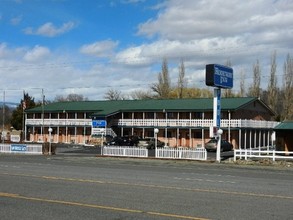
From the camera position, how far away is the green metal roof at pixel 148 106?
208 ft

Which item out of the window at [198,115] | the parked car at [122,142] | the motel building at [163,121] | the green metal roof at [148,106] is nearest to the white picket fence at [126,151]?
the parked car at [122,142]

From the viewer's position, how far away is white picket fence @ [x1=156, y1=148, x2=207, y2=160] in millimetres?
35344

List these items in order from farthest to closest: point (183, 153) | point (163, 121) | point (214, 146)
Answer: point (163, 121), point (214, 146), point (183, 153)

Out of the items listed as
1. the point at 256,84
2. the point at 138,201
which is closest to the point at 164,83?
the point at 256,84

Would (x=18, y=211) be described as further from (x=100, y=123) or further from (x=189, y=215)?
(x=100, y=123)

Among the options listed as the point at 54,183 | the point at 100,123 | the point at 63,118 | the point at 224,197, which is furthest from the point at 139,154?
the point at 63,118

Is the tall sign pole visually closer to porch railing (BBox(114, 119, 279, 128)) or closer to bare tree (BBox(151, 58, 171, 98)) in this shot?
porch railing (BBox(114, 119, 279, 128))

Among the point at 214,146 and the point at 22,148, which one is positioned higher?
the point at 214,146

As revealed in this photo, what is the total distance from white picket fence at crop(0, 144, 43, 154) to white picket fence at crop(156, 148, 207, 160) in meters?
13.3

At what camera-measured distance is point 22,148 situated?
153 ft

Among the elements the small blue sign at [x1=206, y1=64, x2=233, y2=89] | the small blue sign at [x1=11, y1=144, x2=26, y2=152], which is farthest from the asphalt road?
the small blue sign at [x1=11, y1=144, x2=26, y2=152]

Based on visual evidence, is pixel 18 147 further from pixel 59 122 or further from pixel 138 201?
pixel 138 201

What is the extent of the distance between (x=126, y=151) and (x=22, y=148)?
12756 millimetres

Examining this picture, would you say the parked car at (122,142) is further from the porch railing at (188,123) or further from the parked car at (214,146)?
the parked car at (214,146)
